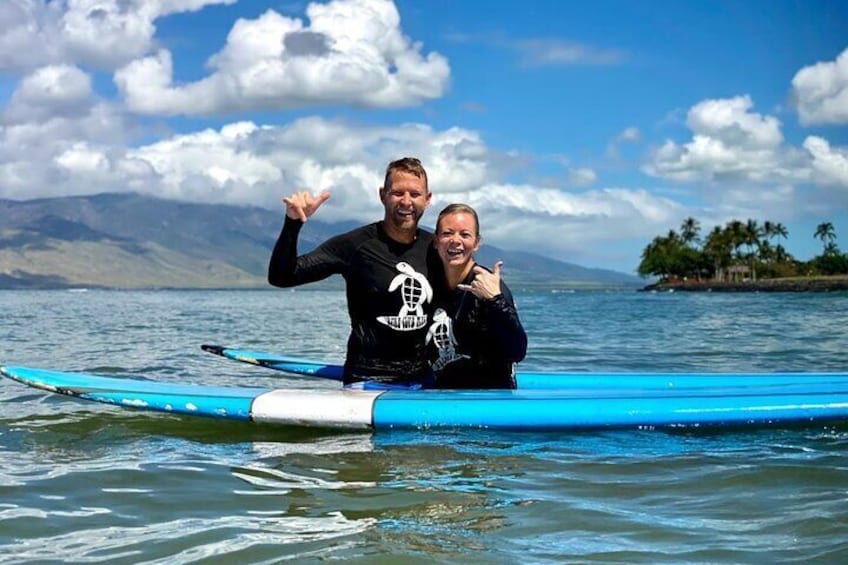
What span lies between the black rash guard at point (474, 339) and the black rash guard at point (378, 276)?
0.54 ft

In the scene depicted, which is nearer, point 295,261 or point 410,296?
point 295,261

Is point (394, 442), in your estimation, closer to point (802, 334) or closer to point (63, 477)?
point (63, 477)

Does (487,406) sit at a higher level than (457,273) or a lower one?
lower

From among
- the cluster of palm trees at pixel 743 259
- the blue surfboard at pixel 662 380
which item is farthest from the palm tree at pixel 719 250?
the blue surfboard at pixel 662 380

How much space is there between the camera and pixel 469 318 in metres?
5.94

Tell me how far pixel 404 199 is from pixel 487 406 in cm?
165

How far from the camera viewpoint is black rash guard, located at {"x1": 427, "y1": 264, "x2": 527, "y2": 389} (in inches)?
219

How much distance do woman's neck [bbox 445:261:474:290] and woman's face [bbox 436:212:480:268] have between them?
0.24ft

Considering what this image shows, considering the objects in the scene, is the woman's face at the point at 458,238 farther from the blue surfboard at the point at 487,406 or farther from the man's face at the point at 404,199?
the blue surfboard at the point at 487,406

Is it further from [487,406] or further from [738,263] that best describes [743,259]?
[487,406]

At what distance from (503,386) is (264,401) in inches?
73.8

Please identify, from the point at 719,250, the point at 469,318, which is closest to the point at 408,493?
the point at 469,318

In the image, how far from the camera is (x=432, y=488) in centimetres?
486

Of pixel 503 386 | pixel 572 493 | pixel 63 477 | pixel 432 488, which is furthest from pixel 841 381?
pixel 63 477
